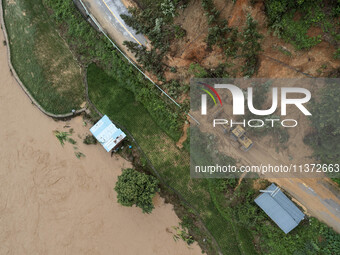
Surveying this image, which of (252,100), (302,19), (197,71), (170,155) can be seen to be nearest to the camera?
(302,19)

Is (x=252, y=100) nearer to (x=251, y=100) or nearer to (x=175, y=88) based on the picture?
(x=251, y=100)

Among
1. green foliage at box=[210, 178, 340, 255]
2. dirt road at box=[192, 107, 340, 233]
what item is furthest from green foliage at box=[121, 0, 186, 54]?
green foliage at box=[210, 178, 340, 255]

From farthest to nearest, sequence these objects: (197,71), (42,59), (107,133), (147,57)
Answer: (42,59), (107,133), (147,57), (197,71)

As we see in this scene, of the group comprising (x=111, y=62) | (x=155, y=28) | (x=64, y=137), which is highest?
(x=155, y=28)

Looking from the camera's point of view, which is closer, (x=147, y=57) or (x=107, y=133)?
(x=147, y=57)

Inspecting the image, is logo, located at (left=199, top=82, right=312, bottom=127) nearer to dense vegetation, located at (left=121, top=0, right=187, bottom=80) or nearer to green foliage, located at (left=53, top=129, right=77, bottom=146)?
dense vegetation, located at (left=121, top=0, right=187, bottom=80)

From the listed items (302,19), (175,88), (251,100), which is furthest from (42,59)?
(302,19)

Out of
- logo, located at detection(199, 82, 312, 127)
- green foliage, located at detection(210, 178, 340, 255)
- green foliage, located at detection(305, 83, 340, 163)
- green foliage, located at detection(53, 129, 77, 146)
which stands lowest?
green foliage, located at detection(210, 178, 340, 255)

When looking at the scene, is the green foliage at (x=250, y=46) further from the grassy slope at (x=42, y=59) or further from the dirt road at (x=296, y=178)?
the grassy slope at (x=42, y=59)
